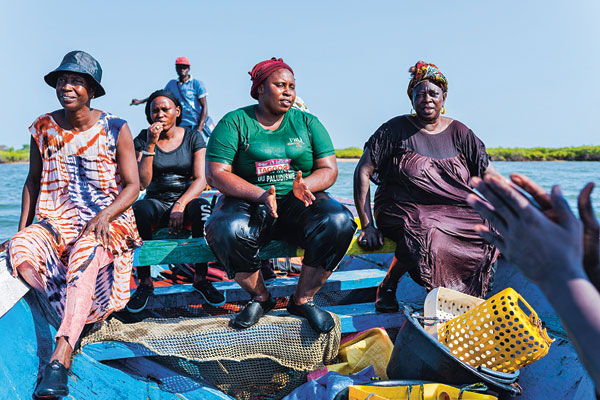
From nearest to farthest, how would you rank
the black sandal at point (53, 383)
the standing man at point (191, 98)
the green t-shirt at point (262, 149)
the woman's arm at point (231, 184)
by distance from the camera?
the black sandal at point (53, 383)
the woman's arm at point (231, 184)
the green t-shirt at point (262, 149)
the standing man at point (191, 98)

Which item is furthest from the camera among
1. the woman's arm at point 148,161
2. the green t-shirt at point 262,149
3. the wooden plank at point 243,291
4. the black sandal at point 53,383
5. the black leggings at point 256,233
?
the woman's arm at point 148,161

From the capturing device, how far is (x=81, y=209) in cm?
270

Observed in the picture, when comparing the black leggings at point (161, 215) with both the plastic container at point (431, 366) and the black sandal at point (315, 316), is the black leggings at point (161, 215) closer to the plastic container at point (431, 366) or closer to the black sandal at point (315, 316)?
the black sandal at point (315, 316)

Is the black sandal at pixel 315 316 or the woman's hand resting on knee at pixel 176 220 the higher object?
the woman's hand resting on knee at pixel 176 220

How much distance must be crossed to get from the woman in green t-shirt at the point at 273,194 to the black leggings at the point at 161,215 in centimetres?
69

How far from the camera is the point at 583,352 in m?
0.87

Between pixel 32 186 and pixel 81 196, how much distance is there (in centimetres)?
28

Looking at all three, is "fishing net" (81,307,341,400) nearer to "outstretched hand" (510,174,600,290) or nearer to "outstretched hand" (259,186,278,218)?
"outstretched hand" (259,186,278,218)

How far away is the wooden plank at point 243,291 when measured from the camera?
3096mm

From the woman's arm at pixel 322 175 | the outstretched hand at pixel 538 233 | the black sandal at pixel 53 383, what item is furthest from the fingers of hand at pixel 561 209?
the black sandal at pixel 53 383

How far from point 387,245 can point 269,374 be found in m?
1.09

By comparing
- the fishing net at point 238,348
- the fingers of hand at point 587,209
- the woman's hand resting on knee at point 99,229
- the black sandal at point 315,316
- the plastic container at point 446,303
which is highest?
the fingers of hand at point 587,209

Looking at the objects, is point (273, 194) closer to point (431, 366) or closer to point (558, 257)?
point (431, 366)

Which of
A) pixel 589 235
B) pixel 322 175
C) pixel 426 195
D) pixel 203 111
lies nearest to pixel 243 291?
pixel 322 175
